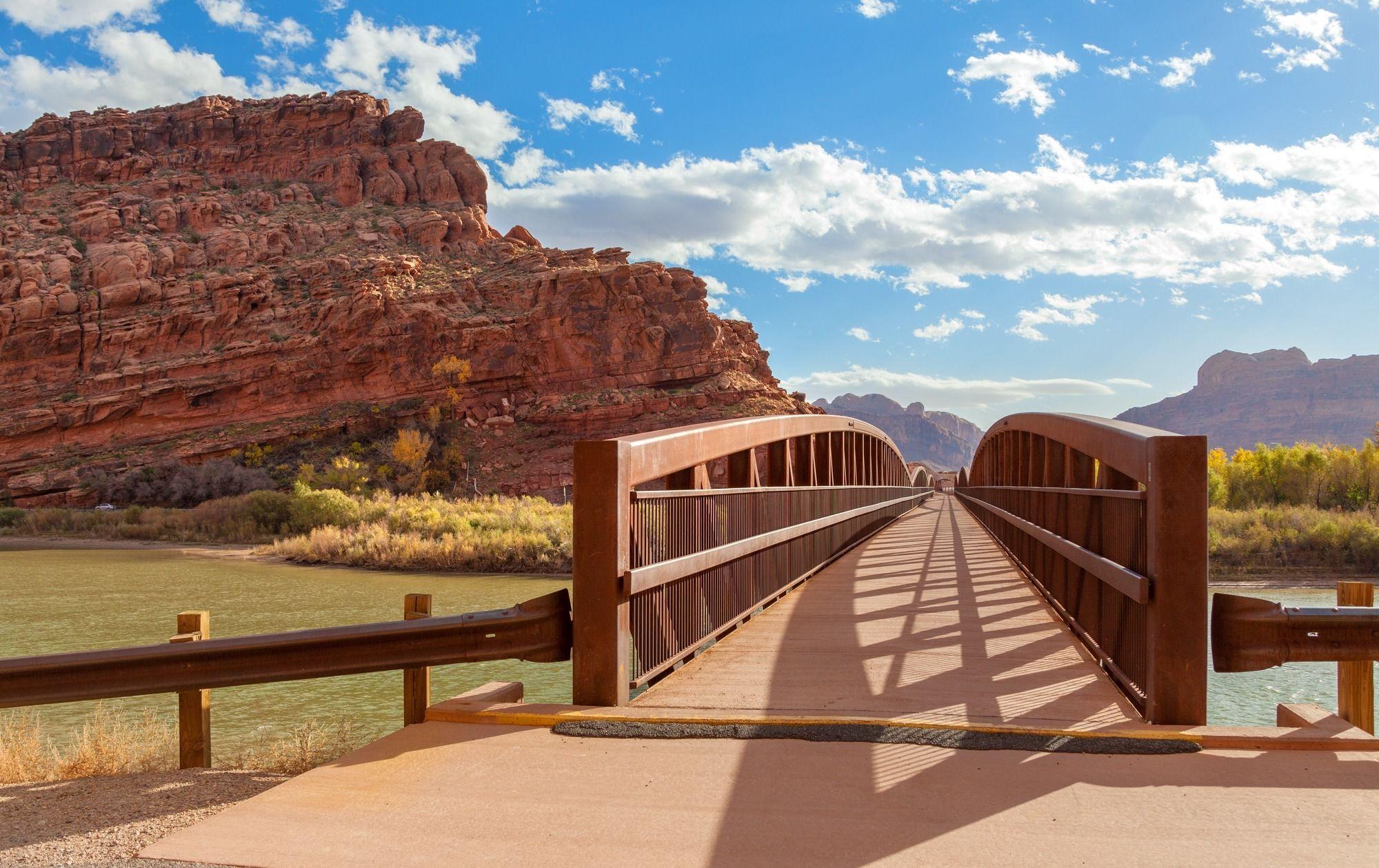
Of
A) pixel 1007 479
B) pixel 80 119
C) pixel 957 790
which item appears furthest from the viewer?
pixel 80 119

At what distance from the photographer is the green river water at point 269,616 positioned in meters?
8.51

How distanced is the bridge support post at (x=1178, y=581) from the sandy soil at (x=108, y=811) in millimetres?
4071

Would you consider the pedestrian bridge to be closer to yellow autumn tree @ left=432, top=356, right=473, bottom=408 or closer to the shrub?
the shrub

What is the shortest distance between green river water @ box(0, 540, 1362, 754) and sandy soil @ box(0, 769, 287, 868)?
2551 mm

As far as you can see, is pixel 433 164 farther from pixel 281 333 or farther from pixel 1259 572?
pixel 1259 572

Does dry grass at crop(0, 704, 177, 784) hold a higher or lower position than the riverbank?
higher

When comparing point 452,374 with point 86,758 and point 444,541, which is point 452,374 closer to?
point 444,541

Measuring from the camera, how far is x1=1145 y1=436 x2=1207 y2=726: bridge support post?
4.18 metres

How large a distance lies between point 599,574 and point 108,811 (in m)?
2.24

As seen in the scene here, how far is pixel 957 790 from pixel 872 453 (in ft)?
65.6

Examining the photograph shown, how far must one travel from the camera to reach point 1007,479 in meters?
18.0

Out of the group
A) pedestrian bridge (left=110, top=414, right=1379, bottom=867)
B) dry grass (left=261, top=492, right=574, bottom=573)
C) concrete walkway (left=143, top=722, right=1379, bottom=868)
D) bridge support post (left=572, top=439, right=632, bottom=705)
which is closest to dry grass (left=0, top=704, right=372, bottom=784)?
pedestrian bridge (left=110, top=414, right=1379, bottom=867)

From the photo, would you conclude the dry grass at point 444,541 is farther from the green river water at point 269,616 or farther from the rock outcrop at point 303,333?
the rock outcrop at point 303,333

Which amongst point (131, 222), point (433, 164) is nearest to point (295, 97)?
point (433, 164)
